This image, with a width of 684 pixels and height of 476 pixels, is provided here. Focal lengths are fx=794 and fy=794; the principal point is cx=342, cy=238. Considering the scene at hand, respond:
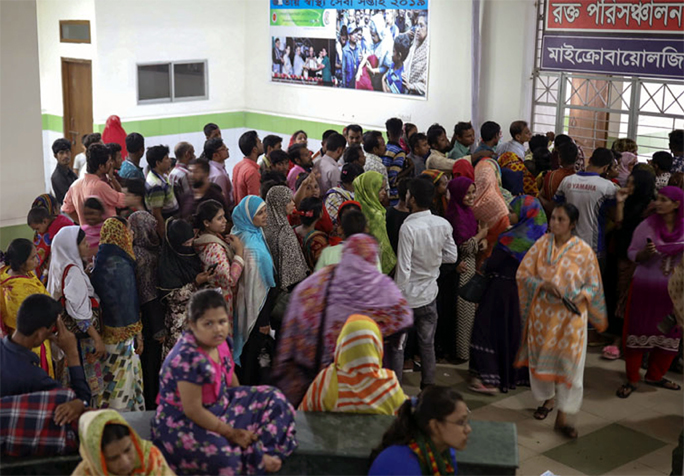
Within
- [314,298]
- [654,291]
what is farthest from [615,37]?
[314,298]

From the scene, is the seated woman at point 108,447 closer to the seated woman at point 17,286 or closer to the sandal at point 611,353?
the seated woman at point 17,286

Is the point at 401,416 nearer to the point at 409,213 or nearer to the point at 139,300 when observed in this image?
the point at 139,300

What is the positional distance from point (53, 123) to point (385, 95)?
5463 mm

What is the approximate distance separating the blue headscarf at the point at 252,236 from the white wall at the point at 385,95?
594 cm

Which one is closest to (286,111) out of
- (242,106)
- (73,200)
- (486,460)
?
(242,106)

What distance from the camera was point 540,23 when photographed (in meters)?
9.69

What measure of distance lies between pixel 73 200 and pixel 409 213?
8.91 ft

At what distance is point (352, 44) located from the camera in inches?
449

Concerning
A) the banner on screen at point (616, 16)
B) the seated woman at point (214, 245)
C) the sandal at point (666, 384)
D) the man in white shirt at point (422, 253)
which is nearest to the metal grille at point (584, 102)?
the banner on screen at point (616, 16)

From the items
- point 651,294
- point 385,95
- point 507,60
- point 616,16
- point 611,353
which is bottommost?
point 611,353

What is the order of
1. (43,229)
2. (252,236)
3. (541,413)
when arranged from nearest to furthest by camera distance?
(252,236) < (43,229) < (541,413)

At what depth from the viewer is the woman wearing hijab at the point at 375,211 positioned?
18.2 ft

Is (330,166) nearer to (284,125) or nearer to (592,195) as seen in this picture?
(592,195)

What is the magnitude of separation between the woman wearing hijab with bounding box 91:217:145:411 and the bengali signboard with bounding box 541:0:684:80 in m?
6.38
